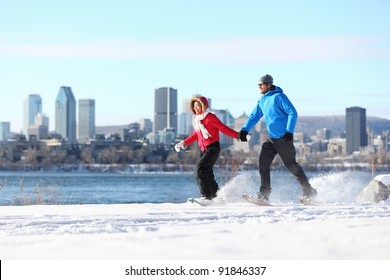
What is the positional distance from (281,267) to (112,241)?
134 centimetres

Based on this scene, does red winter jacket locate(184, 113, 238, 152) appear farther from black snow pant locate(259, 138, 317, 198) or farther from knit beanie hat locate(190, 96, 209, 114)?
black snow pant locate(259, 138, 317, 198)

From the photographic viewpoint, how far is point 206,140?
31.3ft

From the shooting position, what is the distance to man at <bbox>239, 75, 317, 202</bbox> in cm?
926

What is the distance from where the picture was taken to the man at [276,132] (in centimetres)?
926

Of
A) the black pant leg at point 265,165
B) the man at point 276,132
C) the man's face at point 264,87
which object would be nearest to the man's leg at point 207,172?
the man at point 276,132

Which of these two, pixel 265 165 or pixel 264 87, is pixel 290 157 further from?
pixel 264 87

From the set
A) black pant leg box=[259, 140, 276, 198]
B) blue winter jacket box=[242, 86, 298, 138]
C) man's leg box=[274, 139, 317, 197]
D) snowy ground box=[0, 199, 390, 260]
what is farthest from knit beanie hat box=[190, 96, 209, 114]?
snowy ground box=[0, 199, 390, 260]

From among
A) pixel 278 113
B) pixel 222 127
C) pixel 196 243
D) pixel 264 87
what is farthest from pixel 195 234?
pixel 264 87

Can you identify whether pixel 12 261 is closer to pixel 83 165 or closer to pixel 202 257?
pixel 202 257

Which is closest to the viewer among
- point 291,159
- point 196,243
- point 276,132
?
point 196,243

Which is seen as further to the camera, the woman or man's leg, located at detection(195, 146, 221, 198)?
man's leg, located at detection(195, 146, 221, 198)

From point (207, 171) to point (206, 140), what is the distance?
0.39 meters

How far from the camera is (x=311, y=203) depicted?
936 centimetres

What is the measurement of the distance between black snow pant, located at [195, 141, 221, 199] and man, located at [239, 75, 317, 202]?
0.41 meters
